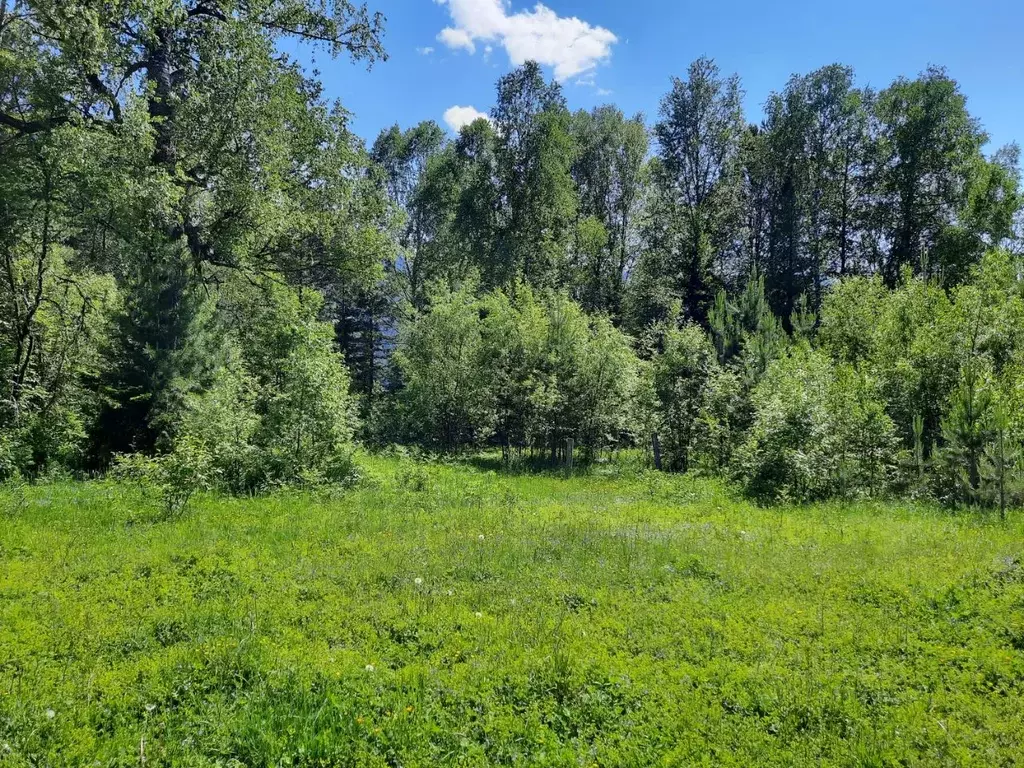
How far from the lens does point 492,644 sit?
555 centimetres

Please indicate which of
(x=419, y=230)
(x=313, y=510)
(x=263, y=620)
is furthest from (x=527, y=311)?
(x=419, y=230)

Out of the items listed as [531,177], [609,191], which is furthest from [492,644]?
[609,191]

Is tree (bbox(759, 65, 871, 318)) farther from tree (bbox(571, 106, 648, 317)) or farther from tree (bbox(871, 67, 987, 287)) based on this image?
tree (bbox(571, 106, 648, 317))

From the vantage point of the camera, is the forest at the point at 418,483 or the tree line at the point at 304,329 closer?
the forest at the point at 418,483

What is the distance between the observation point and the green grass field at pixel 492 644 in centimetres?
416

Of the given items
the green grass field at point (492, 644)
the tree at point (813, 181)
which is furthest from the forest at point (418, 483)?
the tree at point (813, 181)

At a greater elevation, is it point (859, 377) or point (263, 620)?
point (859, 377)

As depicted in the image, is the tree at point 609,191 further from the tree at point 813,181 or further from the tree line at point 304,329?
the tree at point 813,181

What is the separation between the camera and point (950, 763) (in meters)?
4.01

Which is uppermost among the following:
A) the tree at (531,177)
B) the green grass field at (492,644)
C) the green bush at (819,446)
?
the tree at (531,177)

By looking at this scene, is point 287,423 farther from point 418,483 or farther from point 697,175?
point 697,175

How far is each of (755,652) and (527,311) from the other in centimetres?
1765

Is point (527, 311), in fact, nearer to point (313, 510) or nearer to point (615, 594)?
point (313, 510)

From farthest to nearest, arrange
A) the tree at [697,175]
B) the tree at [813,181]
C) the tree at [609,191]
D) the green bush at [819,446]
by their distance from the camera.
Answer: the tree at [609,191], the tree at [813,181], the tree at [697,175], the green bush at [819,446]
